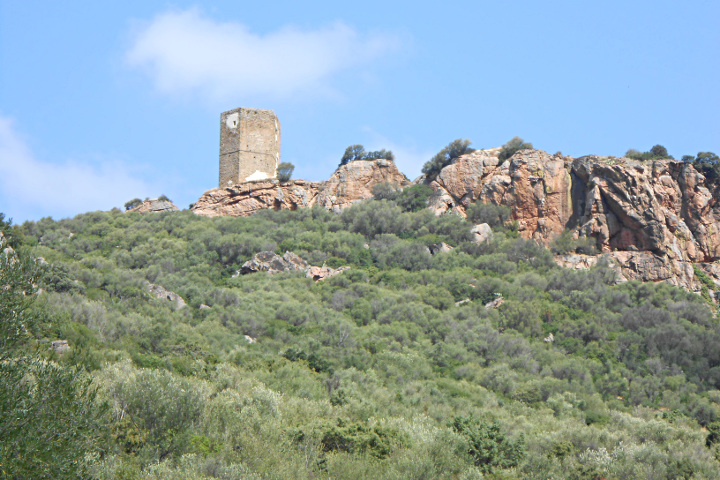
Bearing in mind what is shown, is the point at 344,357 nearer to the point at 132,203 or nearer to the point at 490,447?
the point at 490,447

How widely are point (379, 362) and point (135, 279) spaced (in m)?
12.1

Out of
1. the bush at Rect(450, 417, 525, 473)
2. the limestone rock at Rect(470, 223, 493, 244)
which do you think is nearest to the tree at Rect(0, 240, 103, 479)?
the bush at Rect(450, 417, 525, 473)

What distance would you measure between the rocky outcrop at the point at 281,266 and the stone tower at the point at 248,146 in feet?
31.3

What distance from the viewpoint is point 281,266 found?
43.2 meters

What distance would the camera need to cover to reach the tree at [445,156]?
5219cm

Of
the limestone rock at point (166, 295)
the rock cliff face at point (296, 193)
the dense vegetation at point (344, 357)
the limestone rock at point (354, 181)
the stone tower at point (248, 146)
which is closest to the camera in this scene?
the dense vegetation at point (344, 357)

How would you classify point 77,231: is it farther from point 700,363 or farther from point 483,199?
point 700,363

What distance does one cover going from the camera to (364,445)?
2291cm

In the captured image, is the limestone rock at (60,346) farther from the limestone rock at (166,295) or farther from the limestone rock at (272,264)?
the limestone rock at (272,264)

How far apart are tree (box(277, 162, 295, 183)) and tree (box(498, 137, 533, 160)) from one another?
510 inches

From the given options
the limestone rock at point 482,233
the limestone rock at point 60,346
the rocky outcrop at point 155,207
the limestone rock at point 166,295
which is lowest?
the limestone rock at point 60,346

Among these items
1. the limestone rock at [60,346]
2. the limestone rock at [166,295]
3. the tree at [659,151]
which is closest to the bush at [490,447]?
the limestone rock at [60,346]

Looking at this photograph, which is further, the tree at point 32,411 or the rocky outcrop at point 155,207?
the rocky outcrop at point 155,207

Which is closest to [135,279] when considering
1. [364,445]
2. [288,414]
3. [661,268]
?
[288,414]
